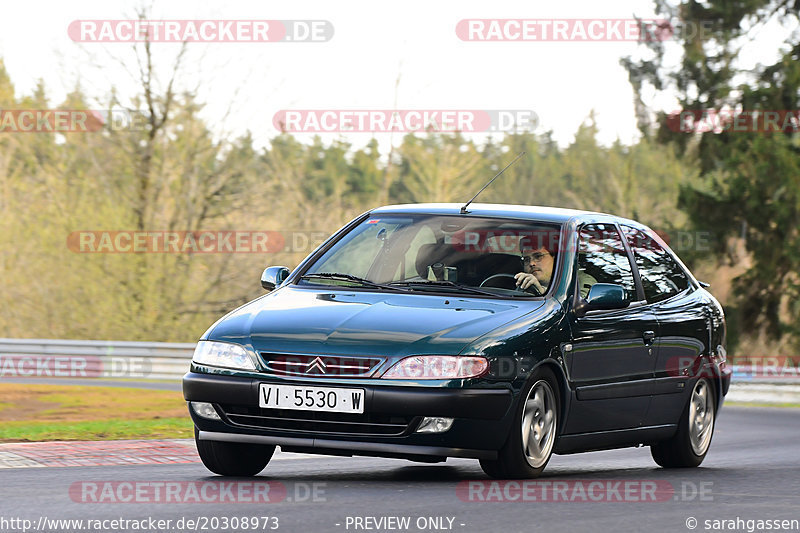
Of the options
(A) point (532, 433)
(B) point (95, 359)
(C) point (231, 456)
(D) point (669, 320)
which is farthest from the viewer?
(B) point (95, 359)

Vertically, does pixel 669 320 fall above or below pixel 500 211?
below

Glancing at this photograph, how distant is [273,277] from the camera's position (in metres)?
9.09

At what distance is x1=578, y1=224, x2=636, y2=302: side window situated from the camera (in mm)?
8805

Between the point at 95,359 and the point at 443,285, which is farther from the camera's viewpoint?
the point at 95,359

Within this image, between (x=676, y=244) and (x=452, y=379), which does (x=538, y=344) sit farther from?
(x=676, y=244)

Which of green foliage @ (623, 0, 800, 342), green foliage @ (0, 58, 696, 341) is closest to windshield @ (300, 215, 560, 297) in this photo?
green foliage @ (0, 58, 696, 341)

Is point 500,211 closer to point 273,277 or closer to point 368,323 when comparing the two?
point 273,277

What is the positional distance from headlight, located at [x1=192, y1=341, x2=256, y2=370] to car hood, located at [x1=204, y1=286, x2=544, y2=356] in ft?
0.14

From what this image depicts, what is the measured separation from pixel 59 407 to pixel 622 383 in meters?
Result: 10.7

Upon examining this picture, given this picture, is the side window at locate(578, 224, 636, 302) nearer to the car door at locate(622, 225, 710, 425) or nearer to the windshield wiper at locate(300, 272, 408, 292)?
the car door at locate(622, 225, 710, 425)

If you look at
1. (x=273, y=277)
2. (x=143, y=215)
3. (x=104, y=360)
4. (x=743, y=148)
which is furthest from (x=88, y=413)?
(x=743, y=148)

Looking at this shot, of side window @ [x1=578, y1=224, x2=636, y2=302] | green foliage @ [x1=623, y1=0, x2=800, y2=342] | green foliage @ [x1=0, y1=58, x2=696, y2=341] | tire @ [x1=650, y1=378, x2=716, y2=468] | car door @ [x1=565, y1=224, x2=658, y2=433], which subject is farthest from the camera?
green foliage @ [x1=623, y1=0, x2=800, y2=342]

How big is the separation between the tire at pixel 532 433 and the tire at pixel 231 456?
4.57ft

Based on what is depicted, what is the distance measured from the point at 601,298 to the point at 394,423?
1.80 meters
